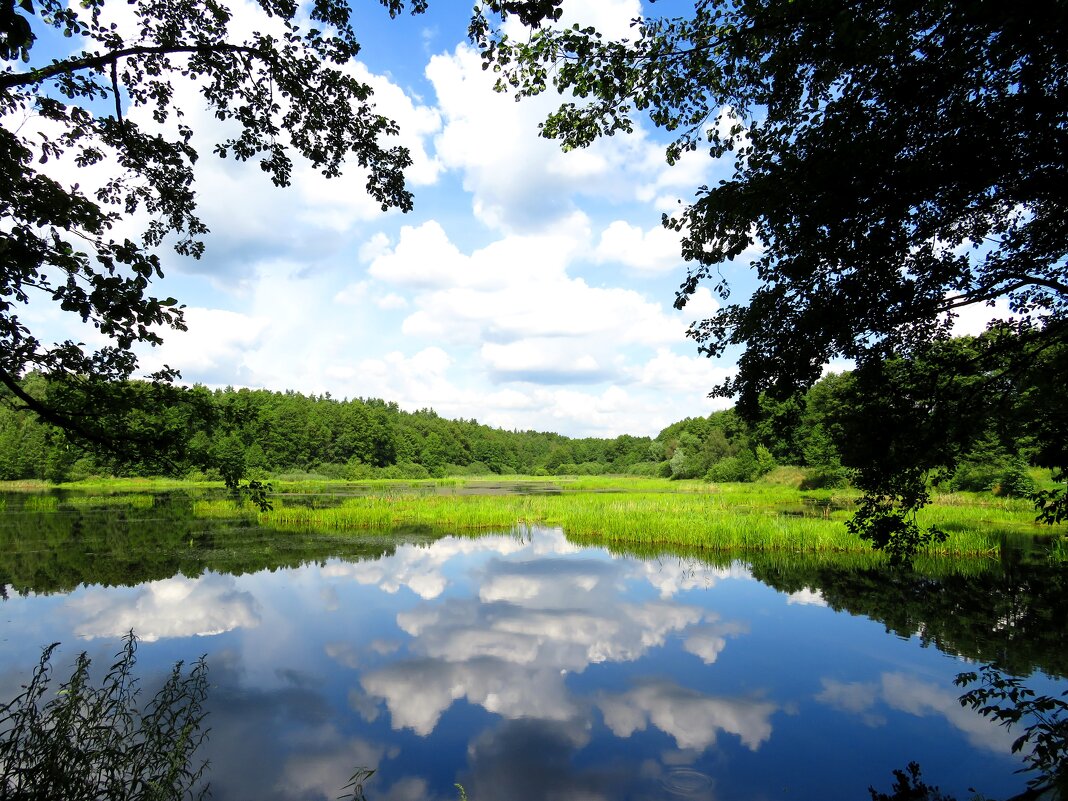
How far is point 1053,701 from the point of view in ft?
16.3

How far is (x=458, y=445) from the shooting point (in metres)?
129

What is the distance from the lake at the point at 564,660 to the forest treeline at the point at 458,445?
3.88 metres

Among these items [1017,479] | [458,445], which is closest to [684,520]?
[1017,479]

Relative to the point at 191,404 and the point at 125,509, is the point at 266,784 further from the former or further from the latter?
the point at 125,509

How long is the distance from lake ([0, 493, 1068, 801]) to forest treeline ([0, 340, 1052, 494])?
3.88 m

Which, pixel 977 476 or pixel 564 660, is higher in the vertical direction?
pixel 977 476

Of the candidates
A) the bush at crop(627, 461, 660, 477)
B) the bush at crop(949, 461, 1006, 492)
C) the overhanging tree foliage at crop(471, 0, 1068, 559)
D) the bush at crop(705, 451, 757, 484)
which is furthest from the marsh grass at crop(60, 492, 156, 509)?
the bush at crop(627, 461, 660, 477)

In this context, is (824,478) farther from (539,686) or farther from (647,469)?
(647,469)

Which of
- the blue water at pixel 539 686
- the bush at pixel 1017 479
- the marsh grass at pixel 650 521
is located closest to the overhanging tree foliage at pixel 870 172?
the blue water at pixel 539 686

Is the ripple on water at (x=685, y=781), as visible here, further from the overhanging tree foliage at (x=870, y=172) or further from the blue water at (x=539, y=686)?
the overhanging tree foliage at (x=870, y=172)

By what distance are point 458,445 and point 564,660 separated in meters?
120

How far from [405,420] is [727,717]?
129 meters

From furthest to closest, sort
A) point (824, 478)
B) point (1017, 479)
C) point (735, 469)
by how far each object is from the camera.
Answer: point (735, 469), point (824, 478), point (1017, 479)

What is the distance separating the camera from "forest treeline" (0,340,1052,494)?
17.6 ft
